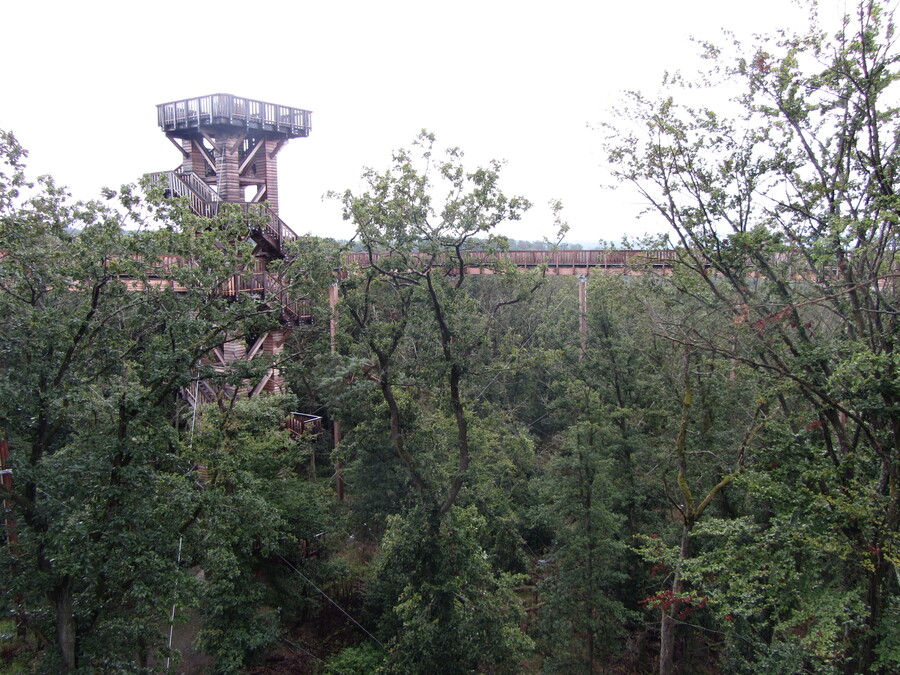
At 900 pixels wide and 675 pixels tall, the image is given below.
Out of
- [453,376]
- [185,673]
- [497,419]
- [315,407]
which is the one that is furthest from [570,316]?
[185,673]

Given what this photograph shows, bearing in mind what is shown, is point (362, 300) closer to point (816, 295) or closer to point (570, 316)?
point (816, 295)

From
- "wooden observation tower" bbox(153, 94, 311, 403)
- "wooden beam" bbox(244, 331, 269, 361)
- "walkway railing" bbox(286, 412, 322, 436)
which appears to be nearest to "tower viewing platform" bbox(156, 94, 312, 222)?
"wooden observation tower" bbox(153, 94, 311, 403)

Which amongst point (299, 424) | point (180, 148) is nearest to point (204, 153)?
point (180, 148)

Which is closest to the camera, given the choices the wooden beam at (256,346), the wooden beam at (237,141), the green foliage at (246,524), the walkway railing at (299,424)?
the green foliage at (246,524)

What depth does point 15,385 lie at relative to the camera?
20.0ft

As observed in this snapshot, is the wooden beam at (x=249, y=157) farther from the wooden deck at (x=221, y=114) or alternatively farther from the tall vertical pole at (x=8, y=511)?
the tall vertical pole at (x=8, y=511)

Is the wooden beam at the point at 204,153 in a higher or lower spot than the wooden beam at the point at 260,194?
higher

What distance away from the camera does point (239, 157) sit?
16.4 m

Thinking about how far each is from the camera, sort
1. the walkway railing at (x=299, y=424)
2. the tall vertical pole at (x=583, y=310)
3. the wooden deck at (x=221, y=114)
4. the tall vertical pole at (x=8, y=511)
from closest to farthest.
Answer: the tall vertical pole at (x=8, y=511)
the wooden deck at (x=221, y=114)
the walkway railing at (x=299, y=424)
the tall vertical pole at (x=583, y=310)

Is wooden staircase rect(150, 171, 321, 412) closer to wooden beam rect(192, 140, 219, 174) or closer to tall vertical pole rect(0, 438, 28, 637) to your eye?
wooden beam rect(192, 140, 219, 174)

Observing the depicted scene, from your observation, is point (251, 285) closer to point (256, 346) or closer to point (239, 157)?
point (256, 346)

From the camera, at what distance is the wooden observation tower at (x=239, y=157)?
14008mm

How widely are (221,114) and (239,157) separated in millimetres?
1510

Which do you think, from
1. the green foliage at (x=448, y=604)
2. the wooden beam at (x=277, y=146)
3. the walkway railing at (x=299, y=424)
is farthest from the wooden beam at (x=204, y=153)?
the green foliage at (x=448, y=604)
